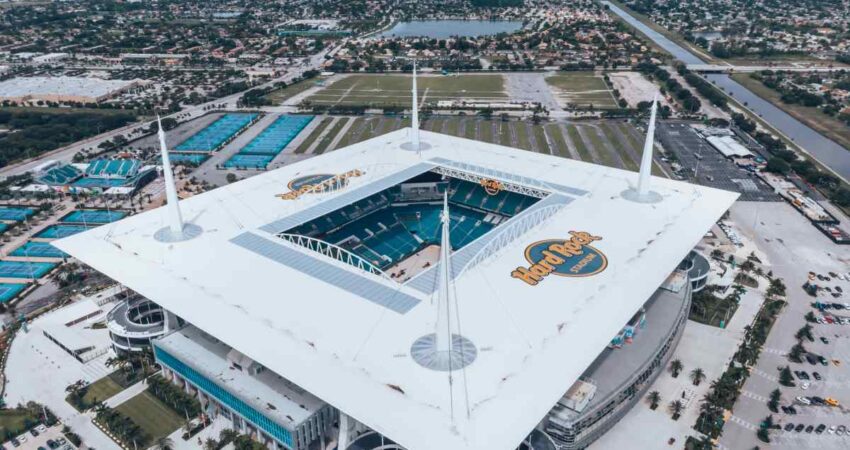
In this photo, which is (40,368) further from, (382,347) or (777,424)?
(777,424)

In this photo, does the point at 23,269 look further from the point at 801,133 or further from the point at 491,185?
the point at 801,133

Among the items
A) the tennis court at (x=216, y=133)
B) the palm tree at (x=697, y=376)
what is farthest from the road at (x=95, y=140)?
the palm tree at (x=697, y=376)

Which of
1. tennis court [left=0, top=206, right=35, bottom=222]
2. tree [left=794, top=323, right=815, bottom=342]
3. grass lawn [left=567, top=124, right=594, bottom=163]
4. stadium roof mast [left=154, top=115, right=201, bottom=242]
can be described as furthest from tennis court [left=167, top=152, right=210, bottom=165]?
tree [left=794, top=323, right=815, bottom=342]

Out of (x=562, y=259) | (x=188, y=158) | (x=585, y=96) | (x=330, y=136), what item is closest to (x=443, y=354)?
(x=562, y=259)

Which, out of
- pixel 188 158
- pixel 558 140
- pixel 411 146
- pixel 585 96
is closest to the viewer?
pixel 411 146

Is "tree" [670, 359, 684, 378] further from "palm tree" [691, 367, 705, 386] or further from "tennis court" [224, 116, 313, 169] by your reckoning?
"tennis court" [224, 116, 313, 169]

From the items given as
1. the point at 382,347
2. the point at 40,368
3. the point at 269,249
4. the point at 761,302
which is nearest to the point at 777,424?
the point at 761,302

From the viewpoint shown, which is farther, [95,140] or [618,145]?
[95,140]
